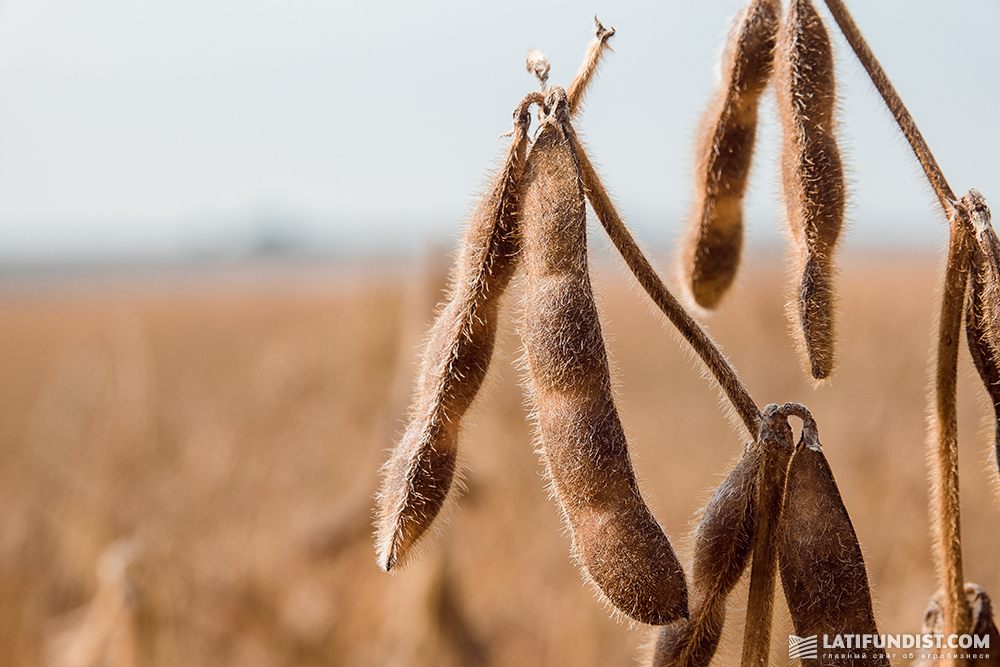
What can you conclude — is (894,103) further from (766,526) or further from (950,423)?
(766,526)

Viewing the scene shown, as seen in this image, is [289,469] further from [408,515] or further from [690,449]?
[408,515]

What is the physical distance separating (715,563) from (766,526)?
0.25 ft

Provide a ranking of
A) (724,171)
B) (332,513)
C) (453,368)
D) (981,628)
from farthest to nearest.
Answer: (332,513)
(724,171)
(981,628)
(453,368)

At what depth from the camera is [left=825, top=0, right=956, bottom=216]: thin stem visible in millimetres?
952

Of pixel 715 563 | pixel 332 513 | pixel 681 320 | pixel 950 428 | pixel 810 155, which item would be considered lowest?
pixel 332 513

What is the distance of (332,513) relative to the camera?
142 inches

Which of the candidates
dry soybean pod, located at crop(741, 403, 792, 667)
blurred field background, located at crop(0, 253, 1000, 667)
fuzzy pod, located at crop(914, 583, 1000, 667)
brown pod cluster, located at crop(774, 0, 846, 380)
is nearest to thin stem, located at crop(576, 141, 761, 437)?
dry soybean pod, located at crop(741, 403, 792, 667)

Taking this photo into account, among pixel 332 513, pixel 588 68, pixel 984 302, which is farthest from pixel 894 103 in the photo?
pixel 332 513

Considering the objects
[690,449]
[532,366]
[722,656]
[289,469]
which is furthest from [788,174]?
[690,449]

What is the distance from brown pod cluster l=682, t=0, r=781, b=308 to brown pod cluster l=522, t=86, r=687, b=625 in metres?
0.40

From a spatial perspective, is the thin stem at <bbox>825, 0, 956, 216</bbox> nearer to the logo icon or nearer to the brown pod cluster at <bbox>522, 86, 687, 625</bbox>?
the brown pod cluster at <bbox>522, 86, 687, 625</bbox>

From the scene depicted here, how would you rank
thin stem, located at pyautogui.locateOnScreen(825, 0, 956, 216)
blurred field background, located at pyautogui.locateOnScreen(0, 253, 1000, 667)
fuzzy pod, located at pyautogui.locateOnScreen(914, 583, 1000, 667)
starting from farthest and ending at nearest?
blurred field background, located at pyautogui.locateOnScreen(0, 253, 1000, 667), fuzzy pod, located at pyautogui.locateOnScreen(914, 583, 1000, 667), thin stem, located at pyautogui.locateOnScreen(825, 0, 956, 216)

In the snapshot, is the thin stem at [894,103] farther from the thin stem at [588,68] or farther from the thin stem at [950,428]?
the thin stem at [588,68]

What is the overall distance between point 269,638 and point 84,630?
98cm
